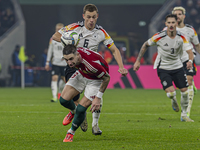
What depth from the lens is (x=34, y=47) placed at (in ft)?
89.7

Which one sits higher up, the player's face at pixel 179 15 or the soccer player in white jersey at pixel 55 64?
the player's face at pixel 179 15

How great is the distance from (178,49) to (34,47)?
1934 cm

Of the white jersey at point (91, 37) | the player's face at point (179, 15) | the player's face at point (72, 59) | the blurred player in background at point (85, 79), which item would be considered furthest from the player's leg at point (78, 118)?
the player's face at point (179, 15)

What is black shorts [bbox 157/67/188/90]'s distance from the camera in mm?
8969

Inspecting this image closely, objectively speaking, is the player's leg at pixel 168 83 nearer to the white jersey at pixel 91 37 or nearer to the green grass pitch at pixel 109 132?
the green grass pitch at pixel 109 132

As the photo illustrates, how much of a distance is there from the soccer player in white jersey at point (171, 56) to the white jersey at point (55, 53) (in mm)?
5480

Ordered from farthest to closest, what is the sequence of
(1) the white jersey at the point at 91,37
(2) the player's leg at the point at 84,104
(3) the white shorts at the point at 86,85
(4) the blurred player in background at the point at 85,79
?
(1) the white jersey at the point at 91,37, (3) the white shorts at the point at 86,85, (2) the player's leg at the point at 84,104, (4) the blurred player in background at the point at 85,79

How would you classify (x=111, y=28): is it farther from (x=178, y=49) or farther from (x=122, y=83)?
(x=178, y=49)

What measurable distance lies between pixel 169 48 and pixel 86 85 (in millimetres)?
2975

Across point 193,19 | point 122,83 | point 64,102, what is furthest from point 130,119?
point 193,19

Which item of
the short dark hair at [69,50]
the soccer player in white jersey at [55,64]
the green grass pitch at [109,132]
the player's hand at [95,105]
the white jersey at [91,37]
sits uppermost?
the short dark hair at [69,50]

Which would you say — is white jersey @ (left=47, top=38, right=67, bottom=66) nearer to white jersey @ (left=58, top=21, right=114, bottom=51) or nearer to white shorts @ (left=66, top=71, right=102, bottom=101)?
white jersey @ (left=58, top=21, right=114, bottom=51)

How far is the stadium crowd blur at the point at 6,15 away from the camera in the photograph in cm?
2578

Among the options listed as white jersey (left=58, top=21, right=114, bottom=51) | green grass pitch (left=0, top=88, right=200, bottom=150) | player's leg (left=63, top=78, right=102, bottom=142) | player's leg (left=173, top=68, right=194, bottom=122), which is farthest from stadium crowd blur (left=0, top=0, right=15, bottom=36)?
player's leg (left=63, top=78, right=102, bottom=142)
